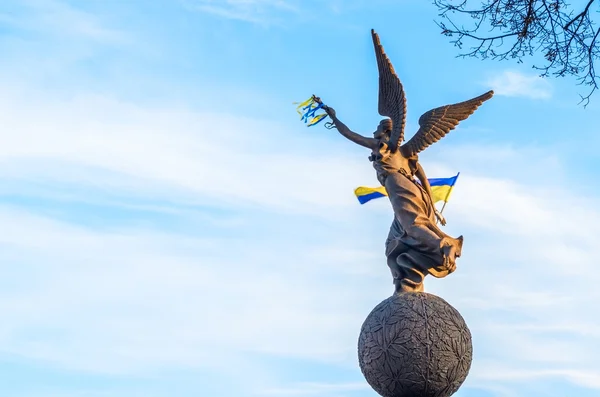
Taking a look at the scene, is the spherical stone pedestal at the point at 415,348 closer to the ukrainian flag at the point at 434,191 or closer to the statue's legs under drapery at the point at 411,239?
the statue's legs under drapery at the point at 411,239

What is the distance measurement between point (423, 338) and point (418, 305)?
0.46 metres

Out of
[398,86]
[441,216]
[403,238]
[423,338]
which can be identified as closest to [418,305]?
[423,338]

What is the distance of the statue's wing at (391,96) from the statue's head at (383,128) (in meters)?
0.06

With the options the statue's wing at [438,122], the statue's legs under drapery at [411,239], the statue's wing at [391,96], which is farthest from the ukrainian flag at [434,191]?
the statue's legs under drapery at [411,239]

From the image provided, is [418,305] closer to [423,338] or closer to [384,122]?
[423,338]

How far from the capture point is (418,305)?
42.3ft

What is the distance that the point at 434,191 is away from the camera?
659 inches

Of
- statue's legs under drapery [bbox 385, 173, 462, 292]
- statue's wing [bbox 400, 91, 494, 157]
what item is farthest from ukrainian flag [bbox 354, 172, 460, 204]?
statue's legs under drapery [bbox 385, 173, 462, 292]

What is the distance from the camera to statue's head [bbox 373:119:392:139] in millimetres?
14719

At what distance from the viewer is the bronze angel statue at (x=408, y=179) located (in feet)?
45.5

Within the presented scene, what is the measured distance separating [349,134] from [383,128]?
1.61ft

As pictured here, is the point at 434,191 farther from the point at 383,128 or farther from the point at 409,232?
the point at 409,232

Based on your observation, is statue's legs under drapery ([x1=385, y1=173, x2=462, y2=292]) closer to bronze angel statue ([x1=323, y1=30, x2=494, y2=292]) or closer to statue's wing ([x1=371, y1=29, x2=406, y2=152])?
bronze angel statue ([x1=323, y1=30, x2=494, y2=292])

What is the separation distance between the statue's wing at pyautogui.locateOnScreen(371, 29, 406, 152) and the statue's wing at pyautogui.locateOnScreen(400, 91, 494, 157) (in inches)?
10.2
